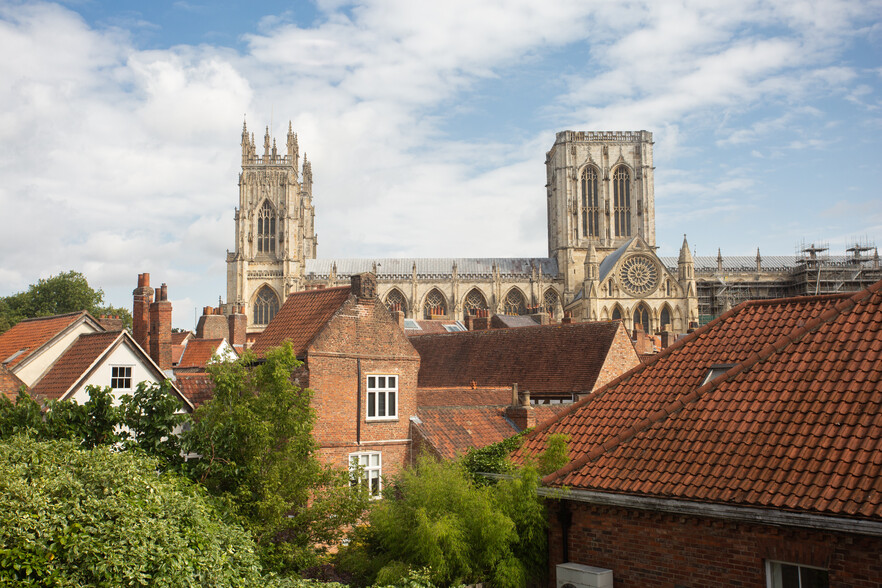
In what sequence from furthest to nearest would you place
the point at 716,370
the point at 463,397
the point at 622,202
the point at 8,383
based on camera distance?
1. the point at 622,202
2. the point at 463,397
3. the point at 8,383
4. the point at 716,370

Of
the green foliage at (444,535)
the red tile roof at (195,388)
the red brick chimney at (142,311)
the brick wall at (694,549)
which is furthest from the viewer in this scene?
the red brick chimney at (142,311)

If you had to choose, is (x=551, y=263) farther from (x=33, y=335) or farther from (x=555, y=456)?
(x=555, y=456)

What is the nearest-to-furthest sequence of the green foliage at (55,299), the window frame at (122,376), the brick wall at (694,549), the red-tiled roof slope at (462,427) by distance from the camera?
the brick wall at (694,549), the window frame at (122,376), the red-tiled roof slope at (462,427), the green foliage at (55,299)

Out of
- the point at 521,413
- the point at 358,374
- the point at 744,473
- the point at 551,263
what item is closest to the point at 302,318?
the point at 358,374

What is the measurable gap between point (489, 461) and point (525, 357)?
17391 mm

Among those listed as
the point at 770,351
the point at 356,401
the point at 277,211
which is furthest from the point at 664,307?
the point at 770,351

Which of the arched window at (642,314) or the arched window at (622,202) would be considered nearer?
the arched window at (642,314)

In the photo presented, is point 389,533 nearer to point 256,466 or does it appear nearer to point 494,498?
point 494,498

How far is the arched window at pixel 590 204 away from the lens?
93812 millimetres

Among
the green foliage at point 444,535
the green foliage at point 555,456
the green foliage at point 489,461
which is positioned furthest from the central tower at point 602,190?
the green foliage at point 444,535

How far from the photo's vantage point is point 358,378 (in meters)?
21.1

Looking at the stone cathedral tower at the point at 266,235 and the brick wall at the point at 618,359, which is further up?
the stone cathedral tower at the point at 266,235

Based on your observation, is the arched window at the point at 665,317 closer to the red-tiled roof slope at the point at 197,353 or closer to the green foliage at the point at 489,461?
the red-tiled roof slope at the point at 197,353

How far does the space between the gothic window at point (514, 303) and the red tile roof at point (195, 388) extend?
6709 centimetres
